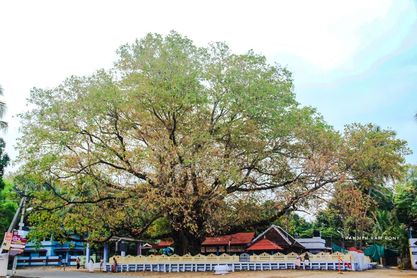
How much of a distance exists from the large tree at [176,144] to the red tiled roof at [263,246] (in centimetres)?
715

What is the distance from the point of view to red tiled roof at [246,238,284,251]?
30.6 metres

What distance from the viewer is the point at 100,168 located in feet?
74.8

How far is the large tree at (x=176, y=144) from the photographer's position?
67.9 feet

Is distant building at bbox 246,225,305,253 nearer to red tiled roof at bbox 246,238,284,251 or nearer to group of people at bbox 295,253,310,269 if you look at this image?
red tiled roof at bbox 246,238,284,251

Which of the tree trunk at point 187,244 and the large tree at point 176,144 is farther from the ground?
the large tree at point 176,144

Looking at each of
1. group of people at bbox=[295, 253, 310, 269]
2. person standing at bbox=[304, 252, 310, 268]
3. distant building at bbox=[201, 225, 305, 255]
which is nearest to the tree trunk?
group of people at bbox=[295, 253, 310, 269]

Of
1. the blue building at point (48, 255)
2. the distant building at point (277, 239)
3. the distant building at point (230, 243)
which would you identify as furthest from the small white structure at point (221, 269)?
the blue building at point (48, 255)

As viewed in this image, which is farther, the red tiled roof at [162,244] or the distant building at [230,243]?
the red tiled roof at [162,244]

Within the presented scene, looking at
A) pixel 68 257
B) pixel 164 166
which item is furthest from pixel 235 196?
pixel 68 257

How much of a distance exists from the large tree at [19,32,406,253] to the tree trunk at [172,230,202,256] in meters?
0.39

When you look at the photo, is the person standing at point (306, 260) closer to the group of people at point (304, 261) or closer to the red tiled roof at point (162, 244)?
the group of people at point (304, 261)

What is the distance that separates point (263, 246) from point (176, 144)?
12952 mm

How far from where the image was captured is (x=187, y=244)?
24.7m

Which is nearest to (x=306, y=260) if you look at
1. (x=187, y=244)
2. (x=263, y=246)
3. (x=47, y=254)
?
(x=187, y=244)
